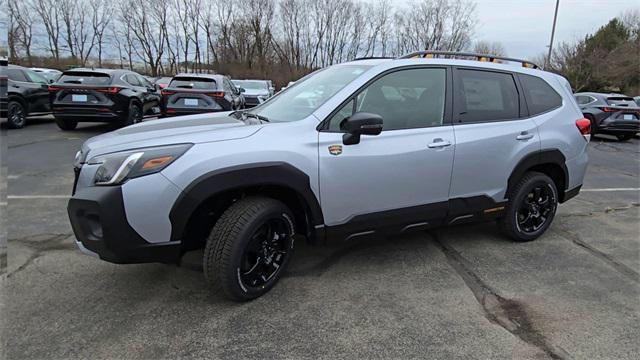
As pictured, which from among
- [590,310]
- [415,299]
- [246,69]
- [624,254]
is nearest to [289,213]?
[415,299]

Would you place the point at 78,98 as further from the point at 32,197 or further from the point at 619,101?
the point at 619,101

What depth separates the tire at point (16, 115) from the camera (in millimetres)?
10461

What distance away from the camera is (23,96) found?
10812mm

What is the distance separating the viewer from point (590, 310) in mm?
2998

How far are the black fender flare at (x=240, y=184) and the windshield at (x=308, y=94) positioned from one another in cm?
52

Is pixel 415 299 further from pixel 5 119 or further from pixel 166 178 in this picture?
pixel 5 119

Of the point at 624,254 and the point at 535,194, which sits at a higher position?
the point at 535,194

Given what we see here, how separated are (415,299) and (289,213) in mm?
1122

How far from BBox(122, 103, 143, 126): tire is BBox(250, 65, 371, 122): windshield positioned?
800 centimetres

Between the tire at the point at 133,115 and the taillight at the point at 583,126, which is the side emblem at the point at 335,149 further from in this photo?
the tire at the point at 133,115

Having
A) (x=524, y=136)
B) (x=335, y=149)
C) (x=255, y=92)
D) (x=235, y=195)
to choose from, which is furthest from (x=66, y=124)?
(x=524, y=136)

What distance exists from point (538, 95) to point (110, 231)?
159 inches

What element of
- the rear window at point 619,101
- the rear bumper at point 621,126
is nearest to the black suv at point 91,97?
the rear bumper at point 621,126

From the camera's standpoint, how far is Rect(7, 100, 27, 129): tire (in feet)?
34.3
